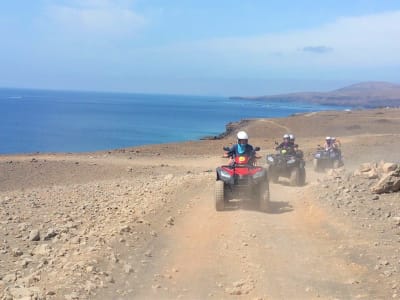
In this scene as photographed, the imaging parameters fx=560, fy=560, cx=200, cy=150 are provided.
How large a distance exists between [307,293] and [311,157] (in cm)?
2367

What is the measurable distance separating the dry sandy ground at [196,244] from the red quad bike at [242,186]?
14.2 inches

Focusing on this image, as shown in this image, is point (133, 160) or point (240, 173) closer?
point (240, 173)

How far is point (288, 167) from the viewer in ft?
60.2

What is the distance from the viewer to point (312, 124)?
54812mm

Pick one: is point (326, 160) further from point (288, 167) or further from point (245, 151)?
point (245, 151)

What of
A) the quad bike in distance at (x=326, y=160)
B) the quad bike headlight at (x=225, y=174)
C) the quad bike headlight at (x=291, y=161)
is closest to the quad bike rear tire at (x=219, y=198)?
the quad bike headlight at (x=225, y=174)

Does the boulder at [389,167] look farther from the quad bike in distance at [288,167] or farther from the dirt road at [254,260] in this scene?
the dirt road at [254,260]

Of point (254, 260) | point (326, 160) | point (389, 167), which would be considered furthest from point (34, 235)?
point (326, 160)

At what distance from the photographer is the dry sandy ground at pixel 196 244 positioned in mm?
7117

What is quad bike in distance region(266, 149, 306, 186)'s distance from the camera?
18109 mm

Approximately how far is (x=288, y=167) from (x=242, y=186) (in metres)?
6.08

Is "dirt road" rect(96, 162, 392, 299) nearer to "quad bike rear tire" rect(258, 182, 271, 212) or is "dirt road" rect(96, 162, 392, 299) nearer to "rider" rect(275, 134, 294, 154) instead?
"quad bike rear tire" rect(258, 182, 271, 212)

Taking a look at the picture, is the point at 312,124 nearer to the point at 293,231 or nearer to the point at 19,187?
the point at 19,187

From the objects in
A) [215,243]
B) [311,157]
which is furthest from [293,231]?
[311,157]
